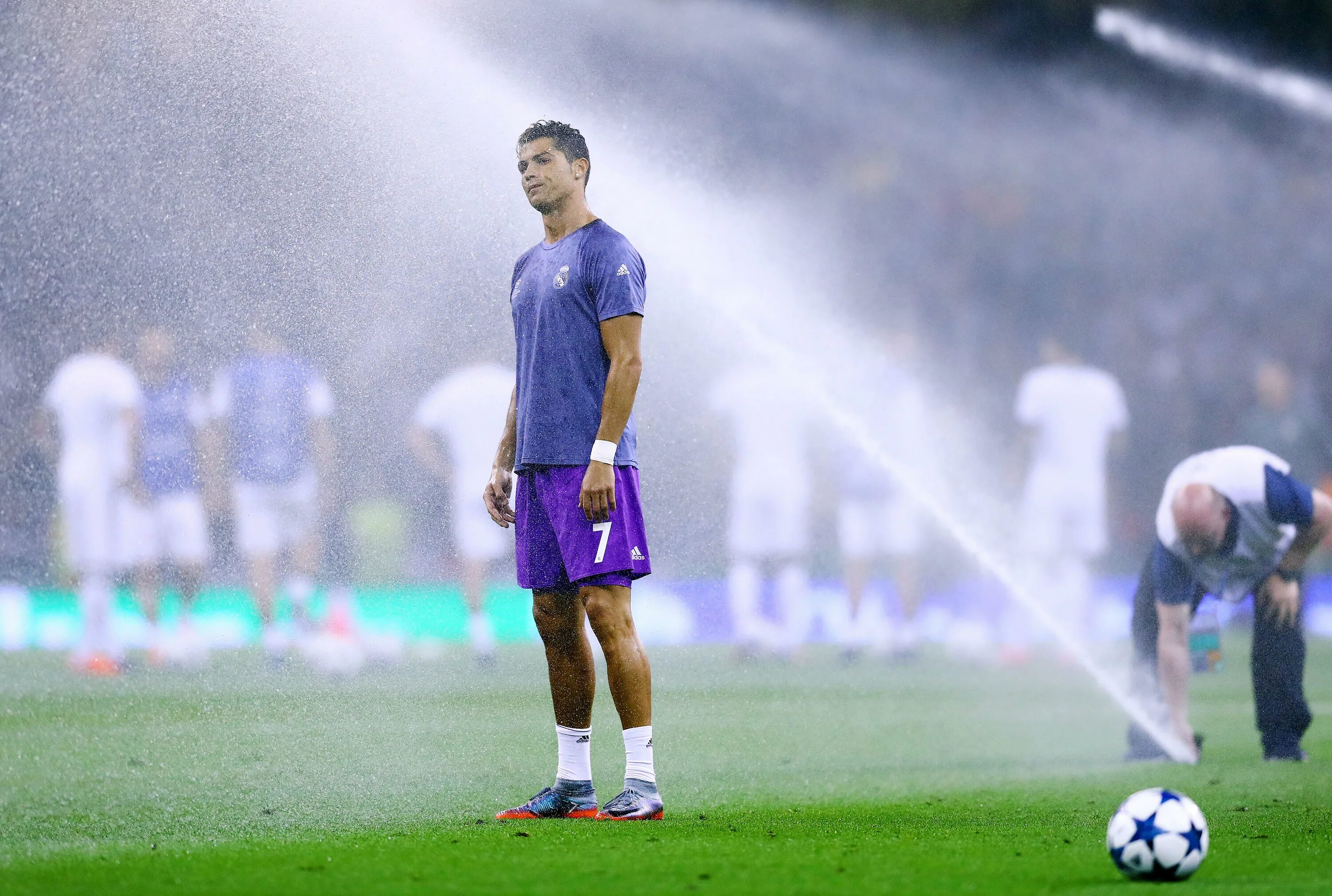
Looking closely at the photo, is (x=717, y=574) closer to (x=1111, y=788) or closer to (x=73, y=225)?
(x=1111, y=788)

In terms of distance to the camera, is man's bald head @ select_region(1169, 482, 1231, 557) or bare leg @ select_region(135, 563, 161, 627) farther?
bare leg @ select_region(135, 563, 161, 627)

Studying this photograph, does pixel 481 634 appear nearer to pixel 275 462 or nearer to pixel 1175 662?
pixel 275 462

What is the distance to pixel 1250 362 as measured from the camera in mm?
20359

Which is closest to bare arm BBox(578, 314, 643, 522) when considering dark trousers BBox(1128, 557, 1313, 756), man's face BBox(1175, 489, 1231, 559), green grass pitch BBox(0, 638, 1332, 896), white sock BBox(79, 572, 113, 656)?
green grass pitch BBox(0, 638, 1332, 896)

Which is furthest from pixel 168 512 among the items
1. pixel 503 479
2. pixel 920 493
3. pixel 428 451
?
pixel 920 493

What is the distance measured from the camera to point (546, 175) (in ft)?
16.5

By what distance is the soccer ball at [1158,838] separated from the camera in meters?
4.01

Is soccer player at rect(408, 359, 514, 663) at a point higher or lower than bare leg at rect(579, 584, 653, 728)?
higher

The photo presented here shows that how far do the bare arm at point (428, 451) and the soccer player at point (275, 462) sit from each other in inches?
15.3

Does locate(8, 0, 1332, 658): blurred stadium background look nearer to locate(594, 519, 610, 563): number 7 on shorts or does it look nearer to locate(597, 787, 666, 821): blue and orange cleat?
locate(594, 519, 610, 563): number 7 on shorts

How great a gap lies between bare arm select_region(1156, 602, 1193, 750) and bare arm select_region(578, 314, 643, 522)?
3.28 m

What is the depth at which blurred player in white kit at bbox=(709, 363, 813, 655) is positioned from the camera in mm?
11398

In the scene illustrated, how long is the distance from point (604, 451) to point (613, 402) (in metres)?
0.15

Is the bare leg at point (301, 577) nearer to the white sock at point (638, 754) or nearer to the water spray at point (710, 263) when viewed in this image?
the water spray at point (710, 263)
